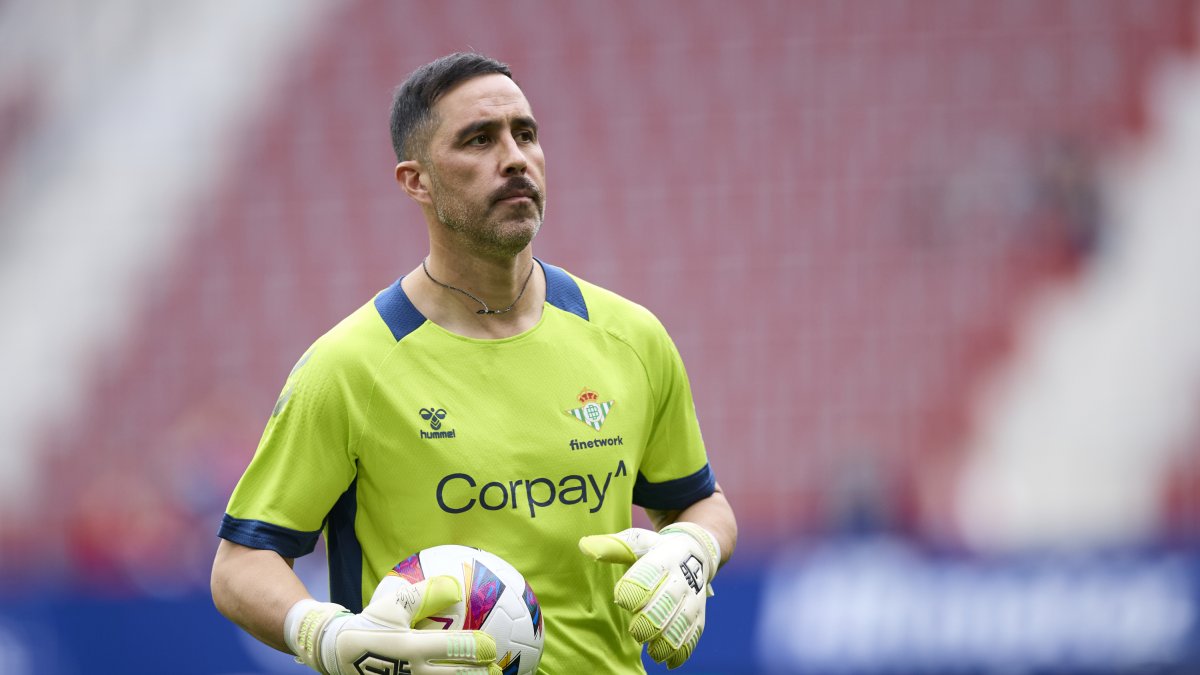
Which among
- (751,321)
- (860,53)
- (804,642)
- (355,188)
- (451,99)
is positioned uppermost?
(451,99)

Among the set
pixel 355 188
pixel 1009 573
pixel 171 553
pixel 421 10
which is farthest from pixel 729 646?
pixel 421 10

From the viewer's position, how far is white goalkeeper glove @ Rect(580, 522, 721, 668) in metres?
3.31

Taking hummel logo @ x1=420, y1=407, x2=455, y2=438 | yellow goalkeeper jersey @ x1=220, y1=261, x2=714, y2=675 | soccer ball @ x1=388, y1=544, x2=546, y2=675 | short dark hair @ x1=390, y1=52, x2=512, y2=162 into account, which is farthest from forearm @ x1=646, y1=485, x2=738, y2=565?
short dark hair @ x1=390, y1=52, x2=512, y2=162

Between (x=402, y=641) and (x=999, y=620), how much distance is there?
19.5 ft

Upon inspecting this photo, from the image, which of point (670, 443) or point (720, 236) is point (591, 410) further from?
point (720, 236)

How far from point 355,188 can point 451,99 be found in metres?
7.50

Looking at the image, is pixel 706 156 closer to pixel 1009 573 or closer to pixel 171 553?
pixel 1009 573

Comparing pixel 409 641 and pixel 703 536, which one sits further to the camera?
pixel 703 536

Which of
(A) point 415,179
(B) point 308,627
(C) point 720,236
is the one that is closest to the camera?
(B) point 308,627

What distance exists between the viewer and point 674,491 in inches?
152

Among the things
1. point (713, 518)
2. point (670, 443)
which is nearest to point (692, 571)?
point (713, 518)

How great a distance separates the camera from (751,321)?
34.8 feet

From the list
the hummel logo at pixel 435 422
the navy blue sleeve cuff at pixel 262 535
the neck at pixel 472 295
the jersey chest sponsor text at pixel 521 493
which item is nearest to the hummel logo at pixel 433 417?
the hummel logo at pixel 435 422

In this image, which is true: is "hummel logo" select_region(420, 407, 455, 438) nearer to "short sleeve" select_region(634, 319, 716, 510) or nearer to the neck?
the neck
